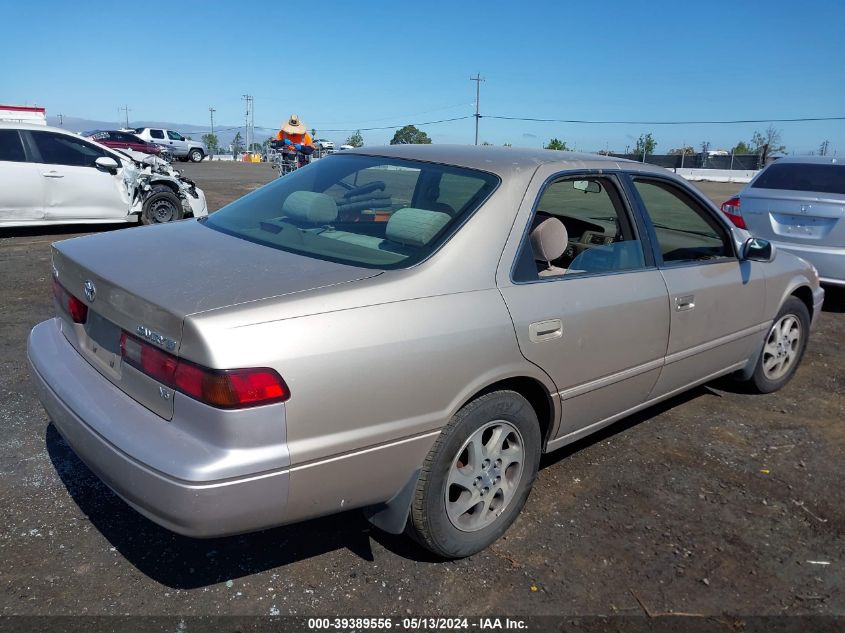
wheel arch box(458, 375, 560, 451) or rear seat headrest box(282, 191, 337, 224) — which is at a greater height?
rear seat headrest box(282, 191, 337, 224)

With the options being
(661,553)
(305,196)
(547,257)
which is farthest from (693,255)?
(305,196)

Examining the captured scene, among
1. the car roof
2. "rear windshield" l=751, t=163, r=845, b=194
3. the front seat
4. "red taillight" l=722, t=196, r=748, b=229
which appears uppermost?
the car roof

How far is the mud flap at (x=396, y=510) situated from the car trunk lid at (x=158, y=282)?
2.53 ft

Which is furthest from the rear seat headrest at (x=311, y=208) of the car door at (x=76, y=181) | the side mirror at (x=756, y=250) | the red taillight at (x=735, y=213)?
the car door at (x=76, y=181)

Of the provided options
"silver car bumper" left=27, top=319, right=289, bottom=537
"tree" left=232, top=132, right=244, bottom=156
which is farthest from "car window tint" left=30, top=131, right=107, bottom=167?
"tree" left=232, top=132, right=244, bottom=156

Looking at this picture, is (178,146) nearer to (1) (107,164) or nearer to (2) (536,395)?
(1) (107,164)

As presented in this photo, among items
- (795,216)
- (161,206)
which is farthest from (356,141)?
(795,216)

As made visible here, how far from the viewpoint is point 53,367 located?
2.84m

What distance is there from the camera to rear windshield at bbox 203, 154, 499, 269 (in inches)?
110

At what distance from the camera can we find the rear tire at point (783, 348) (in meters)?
4.61

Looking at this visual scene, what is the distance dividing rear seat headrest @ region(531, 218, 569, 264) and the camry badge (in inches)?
71.2

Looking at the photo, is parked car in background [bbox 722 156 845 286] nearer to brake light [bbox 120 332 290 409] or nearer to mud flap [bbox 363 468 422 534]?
mud flap [bbox 363 468 422 534]

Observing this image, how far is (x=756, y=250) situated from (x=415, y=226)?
228 cm

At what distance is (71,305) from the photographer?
9.38ft
